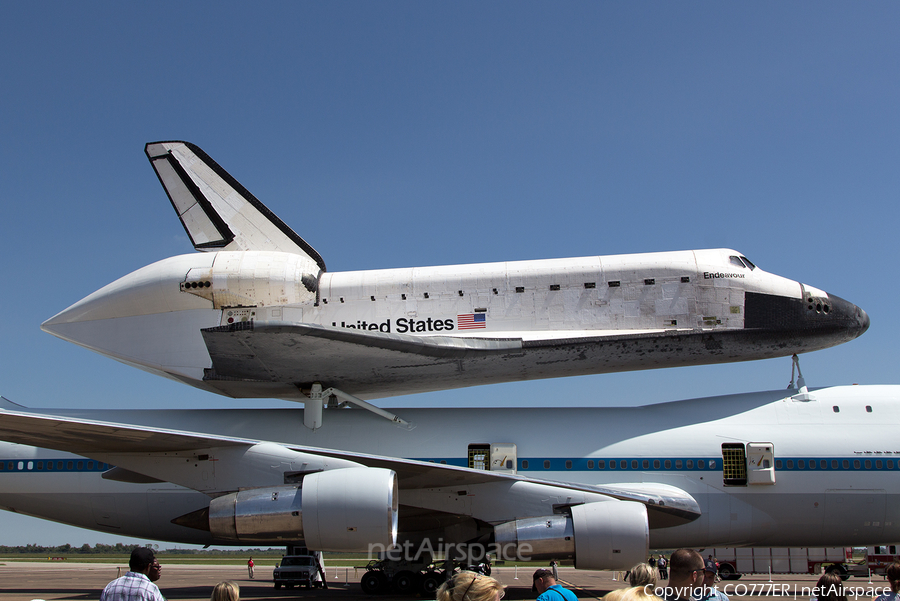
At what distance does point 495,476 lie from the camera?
1053 centimetres

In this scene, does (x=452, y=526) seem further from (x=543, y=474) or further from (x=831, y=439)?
(x=831, y=439)

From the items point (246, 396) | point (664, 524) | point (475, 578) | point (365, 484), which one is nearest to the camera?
point (475, 578)

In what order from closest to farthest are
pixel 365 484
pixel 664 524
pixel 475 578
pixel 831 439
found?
1. pixel 475 578
2. pixel 365 484
3. pixel 664 524
4. pixel 831 439

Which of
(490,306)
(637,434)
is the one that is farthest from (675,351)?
(490,306)

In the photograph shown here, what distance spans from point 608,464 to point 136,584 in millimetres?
9223

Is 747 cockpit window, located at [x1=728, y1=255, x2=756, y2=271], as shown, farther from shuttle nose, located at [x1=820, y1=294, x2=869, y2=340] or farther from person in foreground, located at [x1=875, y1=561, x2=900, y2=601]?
person in foreground, located at [x1=875, y1=561, x2=900, y2=601]

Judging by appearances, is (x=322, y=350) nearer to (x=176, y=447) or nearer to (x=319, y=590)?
(x=176, y=447)

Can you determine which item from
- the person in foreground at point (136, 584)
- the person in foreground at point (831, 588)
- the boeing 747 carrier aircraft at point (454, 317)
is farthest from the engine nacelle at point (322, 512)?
the person in foreground at point (831, 588)

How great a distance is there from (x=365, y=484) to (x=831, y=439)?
8463 millimetres

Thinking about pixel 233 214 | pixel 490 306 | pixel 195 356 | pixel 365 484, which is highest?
pixel 233 214

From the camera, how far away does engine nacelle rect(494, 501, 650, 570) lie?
32.3 feet

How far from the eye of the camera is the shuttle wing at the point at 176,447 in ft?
32.9

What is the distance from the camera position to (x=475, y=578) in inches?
129

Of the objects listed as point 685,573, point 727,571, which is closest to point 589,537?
point 685,573
